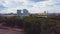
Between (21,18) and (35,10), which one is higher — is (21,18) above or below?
below

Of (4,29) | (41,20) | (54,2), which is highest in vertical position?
(54,2)

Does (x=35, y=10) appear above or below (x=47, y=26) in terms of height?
above

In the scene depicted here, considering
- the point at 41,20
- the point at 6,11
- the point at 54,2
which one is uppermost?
the point at 54,2

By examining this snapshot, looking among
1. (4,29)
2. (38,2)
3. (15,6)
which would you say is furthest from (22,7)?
(4,29)

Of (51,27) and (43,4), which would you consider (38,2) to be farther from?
(51,27)

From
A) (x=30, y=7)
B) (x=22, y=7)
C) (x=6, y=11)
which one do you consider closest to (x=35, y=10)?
(x=30, y=7)

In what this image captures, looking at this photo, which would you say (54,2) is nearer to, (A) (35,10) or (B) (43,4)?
(B) (43,4)
